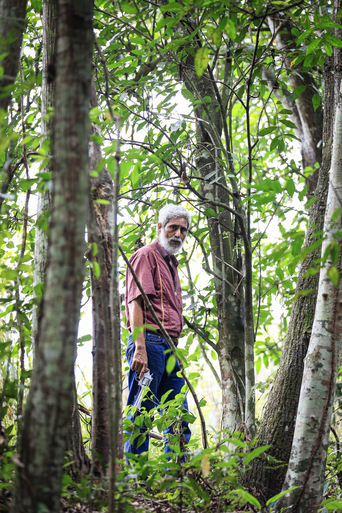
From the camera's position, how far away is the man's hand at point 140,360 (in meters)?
3.24

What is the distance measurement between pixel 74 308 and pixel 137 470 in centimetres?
92

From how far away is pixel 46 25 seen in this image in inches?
86.1

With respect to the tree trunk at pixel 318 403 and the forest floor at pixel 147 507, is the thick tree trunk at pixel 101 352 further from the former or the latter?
the tree trunk at pixel 318 403

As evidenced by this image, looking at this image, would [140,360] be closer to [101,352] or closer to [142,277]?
[142,277]

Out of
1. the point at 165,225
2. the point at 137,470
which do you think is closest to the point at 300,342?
the point at 137,470

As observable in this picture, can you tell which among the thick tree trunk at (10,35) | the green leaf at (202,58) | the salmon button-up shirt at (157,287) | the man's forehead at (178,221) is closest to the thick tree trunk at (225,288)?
the man's forehead at (178,221)

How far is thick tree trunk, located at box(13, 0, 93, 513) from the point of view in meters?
1.11

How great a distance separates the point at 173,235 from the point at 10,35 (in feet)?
8.42

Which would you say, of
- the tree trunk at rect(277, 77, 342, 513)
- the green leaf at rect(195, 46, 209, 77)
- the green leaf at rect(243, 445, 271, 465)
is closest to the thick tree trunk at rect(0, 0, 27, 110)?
the green leaf at rect(195, 46, 209, 77)

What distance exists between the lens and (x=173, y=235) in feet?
12.9

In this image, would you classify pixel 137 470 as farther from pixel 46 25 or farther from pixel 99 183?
pixel 46 25

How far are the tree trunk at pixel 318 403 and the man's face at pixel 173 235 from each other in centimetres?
205

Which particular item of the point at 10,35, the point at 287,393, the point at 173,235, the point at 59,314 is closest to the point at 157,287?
the point at 173,235

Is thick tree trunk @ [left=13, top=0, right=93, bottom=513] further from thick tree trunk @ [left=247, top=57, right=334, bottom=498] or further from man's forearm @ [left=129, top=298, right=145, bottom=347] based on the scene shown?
man's forearm @ [left=129, top=298, right=145, bottom=347]
